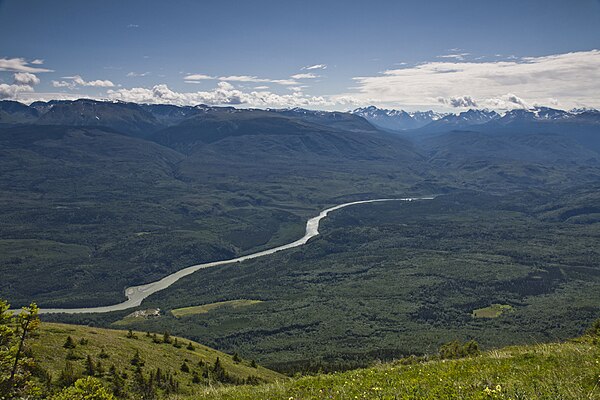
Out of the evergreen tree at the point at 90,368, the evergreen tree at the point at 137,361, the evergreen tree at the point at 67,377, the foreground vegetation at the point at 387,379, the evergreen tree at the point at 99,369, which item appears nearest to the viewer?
the foreground vegetation at the point at 387,379

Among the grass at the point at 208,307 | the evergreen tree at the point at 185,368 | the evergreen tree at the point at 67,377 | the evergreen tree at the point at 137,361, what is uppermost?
the evergreen tree at the point at 67,377

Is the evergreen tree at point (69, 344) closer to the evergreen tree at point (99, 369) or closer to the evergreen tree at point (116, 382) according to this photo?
the evergreen tree at point (99, 369)

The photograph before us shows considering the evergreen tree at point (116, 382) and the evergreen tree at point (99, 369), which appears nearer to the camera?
the evergreen tree at point (116, 382)

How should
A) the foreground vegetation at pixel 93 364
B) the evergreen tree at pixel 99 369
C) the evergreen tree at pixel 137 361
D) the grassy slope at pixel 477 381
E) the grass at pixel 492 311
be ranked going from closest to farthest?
1. the grassy slope at pixel 477 381
2. the foreground vegetation at pixel 93 364
3. the evergreen tree at pixel 99 369
4. the evergreen tree at pixel 137 361
5. the grass at pixel 492 311

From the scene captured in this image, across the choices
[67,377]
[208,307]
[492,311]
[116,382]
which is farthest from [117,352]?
[492,311]

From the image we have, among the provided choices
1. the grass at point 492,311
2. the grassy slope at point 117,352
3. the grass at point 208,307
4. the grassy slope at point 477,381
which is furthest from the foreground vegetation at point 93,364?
the grass at point 492,311

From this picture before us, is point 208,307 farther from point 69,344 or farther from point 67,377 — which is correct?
point 67,377
